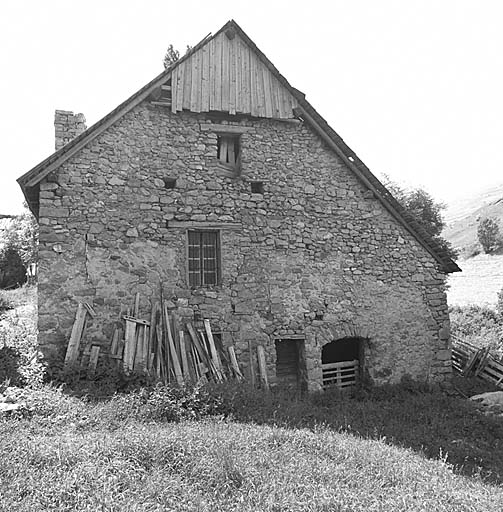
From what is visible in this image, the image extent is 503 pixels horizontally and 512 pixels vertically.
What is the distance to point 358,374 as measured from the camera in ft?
36.3

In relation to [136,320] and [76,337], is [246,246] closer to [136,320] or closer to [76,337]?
[136,320]

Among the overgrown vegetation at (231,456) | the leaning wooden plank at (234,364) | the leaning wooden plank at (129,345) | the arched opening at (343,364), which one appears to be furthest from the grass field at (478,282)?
the leaning wooden plank at (129,345)

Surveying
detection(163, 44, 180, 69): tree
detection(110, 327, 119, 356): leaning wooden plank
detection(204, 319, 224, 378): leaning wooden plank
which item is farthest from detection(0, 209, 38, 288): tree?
detection(204, 319, 224, 378): leaning wooden plank

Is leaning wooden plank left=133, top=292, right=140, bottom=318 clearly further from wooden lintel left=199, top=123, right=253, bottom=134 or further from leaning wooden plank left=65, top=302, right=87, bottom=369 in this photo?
wooden lintel left=199, top=123, right=253, bottom=134

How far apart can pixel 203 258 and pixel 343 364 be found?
4312 millimetres

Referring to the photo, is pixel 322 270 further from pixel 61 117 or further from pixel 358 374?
pixel 61 117

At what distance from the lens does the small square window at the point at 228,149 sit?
1047cm

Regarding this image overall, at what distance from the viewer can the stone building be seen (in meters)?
8.92

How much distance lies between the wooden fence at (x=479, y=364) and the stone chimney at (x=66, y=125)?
12.2 meters

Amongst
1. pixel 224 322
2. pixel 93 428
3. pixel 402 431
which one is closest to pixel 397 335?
pixel 402 431

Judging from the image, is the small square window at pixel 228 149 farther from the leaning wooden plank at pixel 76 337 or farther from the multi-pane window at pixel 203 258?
the leaning wooden plank at pixel 76 337

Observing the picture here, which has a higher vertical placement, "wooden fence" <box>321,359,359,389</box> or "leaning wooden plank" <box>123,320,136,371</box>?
"leaning wooden plank" <box>123,320,136,371</box>

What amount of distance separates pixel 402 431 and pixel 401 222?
5441 millimetres

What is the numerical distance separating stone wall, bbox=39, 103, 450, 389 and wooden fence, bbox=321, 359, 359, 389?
47 cm
